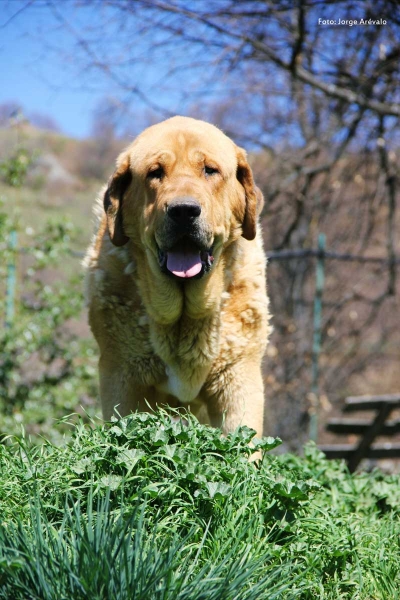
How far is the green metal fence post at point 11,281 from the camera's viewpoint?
7175mm

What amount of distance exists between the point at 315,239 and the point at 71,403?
4267 millimetres

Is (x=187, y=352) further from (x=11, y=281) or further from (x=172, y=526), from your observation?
(x=11, y=281)

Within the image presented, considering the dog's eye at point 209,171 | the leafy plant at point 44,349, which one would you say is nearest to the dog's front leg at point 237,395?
the dog's eye at point 209,171

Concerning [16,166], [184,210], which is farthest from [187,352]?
[16,166]

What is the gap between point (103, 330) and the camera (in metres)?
4.07

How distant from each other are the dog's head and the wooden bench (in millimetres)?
4022

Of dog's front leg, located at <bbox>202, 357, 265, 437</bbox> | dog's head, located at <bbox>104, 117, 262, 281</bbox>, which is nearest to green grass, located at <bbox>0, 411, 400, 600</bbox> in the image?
dog's front leg, located at <bbox>202, 357, 265, 437</bbox>

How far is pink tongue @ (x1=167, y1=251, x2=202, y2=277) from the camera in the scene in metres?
3.62

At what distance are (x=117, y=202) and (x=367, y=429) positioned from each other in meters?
4.90

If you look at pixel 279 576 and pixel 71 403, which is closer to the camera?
pixel 279 576

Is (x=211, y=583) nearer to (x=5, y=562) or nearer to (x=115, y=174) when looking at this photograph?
(x=5, y=562)

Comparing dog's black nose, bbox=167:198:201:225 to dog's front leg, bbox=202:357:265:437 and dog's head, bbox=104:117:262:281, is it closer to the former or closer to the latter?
dog's head, bbox=104:117:262:281

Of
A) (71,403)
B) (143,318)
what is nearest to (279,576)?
(143,318)

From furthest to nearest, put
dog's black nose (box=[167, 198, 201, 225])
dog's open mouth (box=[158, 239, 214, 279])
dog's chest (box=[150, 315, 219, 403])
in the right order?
dog's chest (box=[150, 315, 219, 403]) < dog's open mouth (box=[158, 239, 214, 279]) < dog's black nose (box=[167, 198, 201, 225])
